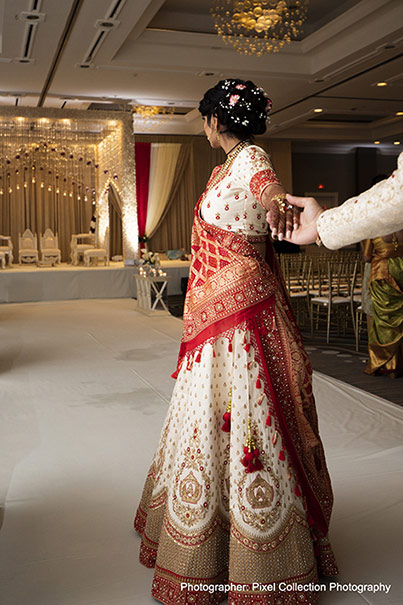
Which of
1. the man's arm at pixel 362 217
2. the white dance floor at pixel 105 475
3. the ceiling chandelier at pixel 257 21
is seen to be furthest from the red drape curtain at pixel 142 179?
the man's arm at pixel 362 217

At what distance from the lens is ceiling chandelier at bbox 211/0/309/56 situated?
25.6ft

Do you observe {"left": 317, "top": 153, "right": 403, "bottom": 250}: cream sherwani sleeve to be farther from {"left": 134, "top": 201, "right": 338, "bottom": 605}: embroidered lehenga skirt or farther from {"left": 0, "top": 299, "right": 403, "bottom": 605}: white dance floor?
{"left": 0, "top": 299, "right": 403, "bottom": 605}: white dance floor

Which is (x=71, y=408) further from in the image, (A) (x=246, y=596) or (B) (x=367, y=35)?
Answer: (B) (x=367, y=35)

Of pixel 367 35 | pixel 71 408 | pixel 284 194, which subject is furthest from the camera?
pixel 367 35

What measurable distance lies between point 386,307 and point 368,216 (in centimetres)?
418

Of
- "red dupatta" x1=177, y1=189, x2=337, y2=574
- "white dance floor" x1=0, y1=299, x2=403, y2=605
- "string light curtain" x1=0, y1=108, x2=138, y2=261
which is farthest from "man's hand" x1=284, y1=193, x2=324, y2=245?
"string light curtain" x1=0, y1=108, x2=138, y2=261

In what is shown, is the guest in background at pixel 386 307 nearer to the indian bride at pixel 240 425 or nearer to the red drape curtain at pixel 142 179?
the indian bride at pixel 240 425

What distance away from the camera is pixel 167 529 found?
190 cm

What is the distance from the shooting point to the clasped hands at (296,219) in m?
1.40

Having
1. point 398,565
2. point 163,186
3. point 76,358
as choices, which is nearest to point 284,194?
point 398,565

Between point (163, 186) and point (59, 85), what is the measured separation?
5.64m

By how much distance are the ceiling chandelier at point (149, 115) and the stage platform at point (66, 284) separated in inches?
139

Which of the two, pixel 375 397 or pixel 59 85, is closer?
pixel 375 397

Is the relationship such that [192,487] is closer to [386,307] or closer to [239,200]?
[239,200]
